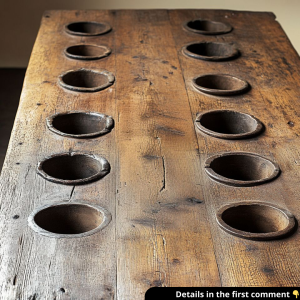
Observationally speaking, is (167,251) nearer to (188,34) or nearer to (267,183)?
(267,183)

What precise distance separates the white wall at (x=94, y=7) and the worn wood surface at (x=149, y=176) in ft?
8.30

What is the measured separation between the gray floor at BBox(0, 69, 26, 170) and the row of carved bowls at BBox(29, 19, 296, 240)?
5.65 feet

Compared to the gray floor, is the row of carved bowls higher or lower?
higher

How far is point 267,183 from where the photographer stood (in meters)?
1.71

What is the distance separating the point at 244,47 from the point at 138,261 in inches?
71.3

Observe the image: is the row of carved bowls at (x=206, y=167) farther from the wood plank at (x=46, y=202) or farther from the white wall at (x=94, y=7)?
the white wall at (x=94, y=7)

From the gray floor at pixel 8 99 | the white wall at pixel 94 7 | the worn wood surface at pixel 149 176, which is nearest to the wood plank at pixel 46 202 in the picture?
the worn wood surface at pixel 149 176

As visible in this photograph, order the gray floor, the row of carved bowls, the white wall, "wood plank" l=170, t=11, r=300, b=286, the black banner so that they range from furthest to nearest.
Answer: the white wall
the gray floor
the row of carved bowls
"wood plank" l=170, t=11, r=300, b=286
the black banner

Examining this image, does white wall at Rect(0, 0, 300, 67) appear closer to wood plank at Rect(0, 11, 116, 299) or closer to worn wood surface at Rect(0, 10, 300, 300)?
worn wood surface at Rect(0, 10, 300, 300)

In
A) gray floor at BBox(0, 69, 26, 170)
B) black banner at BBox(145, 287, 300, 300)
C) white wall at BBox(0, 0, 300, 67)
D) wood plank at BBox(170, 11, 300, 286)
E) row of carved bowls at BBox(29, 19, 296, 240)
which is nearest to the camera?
black banner at BBox(145, 287, 300, 300)

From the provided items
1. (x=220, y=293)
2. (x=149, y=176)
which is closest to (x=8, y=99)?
(x=149, y=176)

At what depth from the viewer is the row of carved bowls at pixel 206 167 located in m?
1.56

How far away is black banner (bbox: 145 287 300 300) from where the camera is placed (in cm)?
124

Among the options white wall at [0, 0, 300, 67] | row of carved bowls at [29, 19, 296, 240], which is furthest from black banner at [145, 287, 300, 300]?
white wall at [0, 0, 300, 67]
